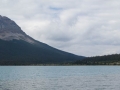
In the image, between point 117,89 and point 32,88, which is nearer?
point 117,89

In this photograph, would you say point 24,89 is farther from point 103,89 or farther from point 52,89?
point 103,89

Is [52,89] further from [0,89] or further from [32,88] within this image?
[0,89]

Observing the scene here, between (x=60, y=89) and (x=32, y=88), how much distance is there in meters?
7.49

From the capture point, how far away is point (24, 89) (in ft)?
200

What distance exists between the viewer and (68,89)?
196 ft

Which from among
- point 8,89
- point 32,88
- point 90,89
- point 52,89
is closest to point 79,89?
point 90,89

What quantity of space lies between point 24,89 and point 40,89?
386cm

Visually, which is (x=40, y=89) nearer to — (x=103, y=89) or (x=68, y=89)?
(x=68, y=89)

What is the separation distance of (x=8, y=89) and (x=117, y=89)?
25746 mm

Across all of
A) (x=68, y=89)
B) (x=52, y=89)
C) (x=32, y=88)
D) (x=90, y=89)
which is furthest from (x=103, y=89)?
(x=32, y=88)

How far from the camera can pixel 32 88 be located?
62.7 metres

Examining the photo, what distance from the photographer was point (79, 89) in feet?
197

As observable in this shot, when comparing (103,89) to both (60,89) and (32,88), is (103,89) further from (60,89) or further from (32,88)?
(32,88)

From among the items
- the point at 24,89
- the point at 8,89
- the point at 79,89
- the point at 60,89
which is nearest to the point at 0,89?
the point at 8,89
